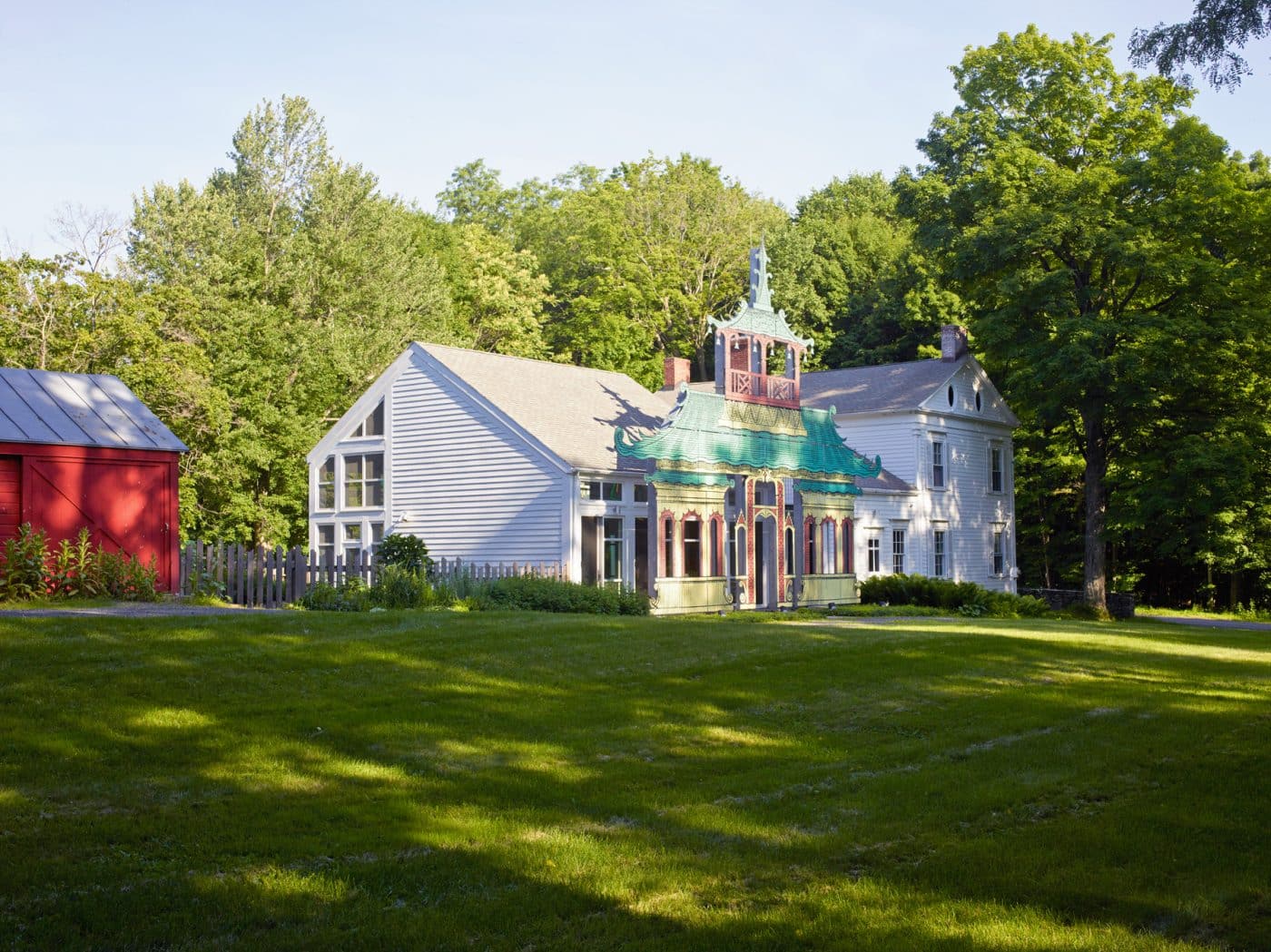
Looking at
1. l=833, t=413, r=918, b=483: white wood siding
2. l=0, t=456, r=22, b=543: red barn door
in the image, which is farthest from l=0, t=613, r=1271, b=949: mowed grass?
l=833, t=413, r=918, b=483: white wood siding

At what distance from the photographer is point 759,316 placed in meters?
30.2

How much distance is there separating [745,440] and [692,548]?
3.13m

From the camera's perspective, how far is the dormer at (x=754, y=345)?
29.8 metres

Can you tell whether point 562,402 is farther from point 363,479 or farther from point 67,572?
point 67,572

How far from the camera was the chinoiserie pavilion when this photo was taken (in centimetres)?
2853

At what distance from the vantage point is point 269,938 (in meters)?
6.02

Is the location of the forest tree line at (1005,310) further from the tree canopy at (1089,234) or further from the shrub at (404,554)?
the shrub at (404,554)

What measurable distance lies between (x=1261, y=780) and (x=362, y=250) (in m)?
48.3

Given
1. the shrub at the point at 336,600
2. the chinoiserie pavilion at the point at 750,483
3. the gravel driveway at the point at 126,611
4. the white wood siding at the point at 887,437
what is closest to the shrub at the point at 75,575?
the gravel driveway at the point at 126,611

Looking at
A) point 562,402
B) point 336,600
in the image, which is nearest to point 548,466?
point 562,402

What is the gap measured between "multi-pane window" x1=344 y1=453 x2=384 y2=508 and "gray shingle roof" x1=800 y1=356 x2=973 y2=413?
51.8 ft

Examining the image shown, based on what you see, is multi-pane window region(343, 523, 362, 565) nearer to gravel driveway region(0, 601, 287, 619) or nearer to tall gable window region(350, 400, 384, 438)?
tall gable window region(350, 400, 384, 438)

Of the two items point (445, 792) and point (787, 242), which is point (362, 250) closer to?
point (787, 242)

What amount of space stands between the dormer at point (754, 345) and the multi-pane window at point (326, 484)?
12068 mm
